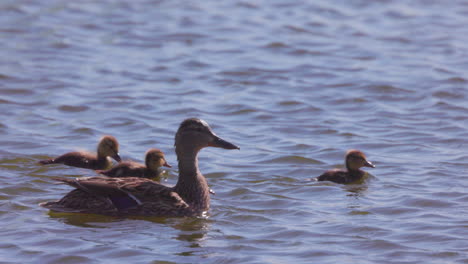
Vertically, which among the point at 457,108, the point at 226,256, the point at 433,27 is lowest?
the point at 226,256

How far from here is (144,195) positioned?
8.16 m

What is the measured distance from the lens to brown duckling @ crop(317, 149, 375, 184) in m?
9.38

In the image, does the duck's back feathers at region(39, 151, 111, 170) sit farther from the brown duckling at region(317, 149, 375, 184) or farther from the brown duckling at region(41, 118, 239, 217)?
the brown duckling at region(317, 149, 375, 184)

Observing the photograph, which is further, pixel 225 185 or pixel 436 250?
pixel 225 185

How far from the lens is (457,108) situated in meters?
12.0

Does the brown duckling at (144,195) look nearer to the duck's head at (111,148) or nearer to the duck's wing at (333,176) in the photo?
the duck's wing at (333,176)

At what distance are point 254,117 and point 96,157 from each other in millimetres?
2502

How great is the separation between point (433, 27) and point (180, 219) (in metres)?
9.77

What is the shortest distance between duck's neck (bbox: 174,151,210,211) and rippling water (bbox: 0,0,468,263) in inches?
6.1

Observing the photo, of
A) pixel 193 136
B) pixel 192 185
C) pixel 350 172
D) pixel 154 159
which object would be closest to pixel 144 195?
pixel 192 185

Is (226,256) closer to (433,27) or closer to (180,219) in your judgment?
(180,219)

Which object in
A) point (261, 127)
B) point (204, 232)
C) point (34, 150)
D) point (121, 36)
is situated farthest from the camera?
point (121, 36)

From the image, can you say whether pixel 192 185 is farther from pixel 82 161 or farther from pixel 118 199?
pixel 82 161

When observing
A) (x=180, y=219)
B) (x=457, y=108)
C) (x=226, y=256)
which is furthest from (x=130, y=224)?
(x=457, y=108)
